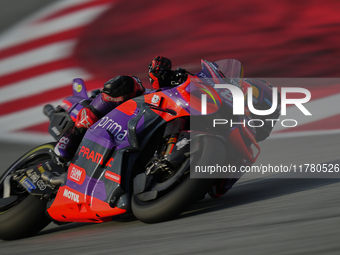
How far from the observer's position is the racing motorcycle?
2.25 metres

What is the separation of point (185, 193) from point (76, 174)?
2.54ft

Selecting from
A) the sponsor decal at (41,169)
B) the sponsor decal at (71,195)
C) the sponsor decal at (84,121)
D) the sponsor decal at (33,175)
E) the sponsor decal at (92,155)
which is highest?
the sponsor decal at (84,121)

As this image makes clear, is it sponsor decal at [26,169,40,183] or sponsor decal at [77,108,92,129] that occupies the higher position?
sponsor decal at [77,108,92,129]

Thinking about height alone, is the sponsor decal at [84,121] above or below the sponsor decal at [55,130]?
above

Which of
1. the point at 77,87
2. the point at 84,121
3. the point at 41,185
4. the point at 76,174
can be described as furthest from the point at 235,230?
the point at 77,87

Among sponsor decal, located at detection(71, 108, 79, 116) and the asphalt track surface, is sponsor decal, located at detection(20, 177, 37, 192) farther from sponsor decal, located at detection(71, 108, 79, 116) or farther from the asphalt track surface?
sponsor decal, located at detection(71, 108, 79, 116)

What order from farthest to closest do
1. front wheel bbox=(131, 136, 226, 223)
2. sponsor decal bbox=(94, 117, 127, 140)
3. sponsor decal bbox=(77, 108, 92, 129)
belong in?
sponsor decal bbox=(77, 108, 92, 129), sponsor decal bbox=(94, 117, 127, 140), front wheel bbox=(131, 136, 226, 223)

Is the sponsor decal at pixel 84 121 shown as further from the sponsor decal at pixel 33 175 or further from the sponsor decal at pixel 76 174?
the sponsor decal at pixel 33 175

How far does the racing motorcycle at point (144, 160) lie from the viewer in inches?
88.5

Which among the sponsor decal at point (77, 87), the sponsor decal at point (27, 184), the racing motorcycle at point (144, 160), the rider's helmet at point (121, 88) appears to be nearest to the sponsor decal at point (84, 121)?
the racing motorcycle at point (144, 160)

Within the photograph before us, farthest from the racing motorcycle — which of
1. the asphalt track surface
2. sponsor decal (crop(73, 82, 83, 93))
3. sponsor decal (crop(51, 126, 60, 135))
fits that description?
sponsor decal (crop(73, 82, 83, 93))

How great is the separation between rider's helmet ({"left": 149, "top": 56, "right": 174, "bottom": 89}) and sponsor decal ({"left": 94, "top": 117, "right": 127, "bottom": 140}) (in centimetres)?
34

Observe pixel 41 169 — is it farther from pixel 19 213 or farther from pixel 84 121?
pixel 84 121

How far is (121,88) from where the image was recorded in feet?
8.71
